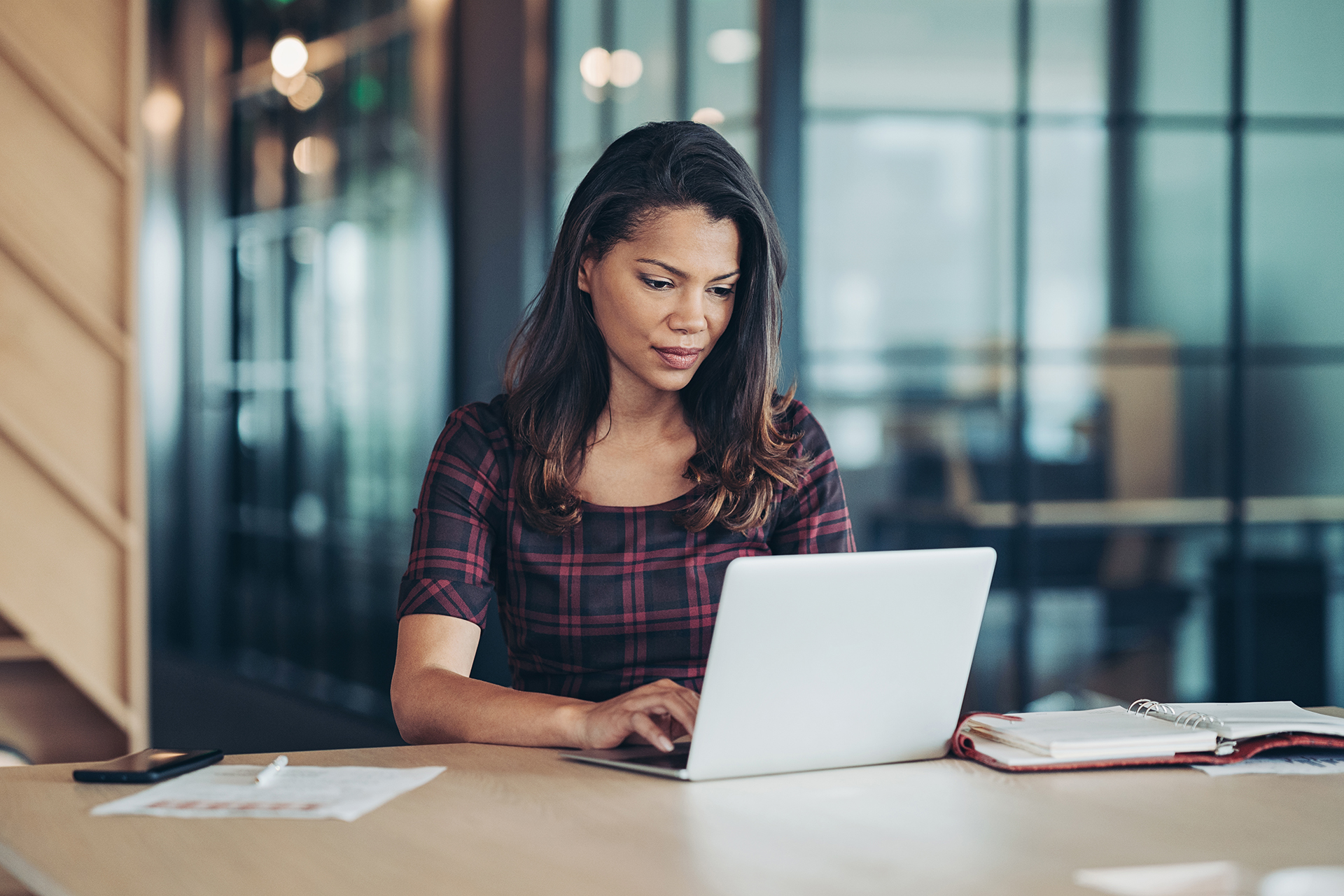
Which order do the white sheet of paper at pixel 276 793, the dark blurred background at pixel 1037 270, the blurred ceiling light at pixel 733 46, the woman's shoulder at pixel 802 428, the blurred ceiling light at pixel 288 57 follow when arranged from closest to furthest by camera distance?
1. the white sheet of paper at pixel 276 793
2. the woman's shoulder at pixel 802 428
3. the blurred ceiling light at pixel 733 46
4. the dark blurred background at pixel 1037 270
5. the blurred ceiling light at pixel 288 57

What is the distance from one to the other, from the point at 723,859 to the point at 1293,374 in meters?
3.05

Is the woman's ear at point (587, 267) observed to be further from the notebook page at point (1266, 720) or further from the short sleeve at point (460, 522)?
the notebook page at point (1266, 720)

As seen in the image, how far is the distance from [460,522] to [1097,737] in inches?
32.3

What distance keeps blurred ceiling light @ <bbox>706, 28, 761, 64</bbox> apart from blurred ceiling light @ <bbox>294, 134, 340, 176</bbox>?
6.45ft

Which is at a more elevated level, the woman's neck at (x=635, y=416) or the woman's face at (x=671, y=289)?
the woman's face at (x=671, y=289)

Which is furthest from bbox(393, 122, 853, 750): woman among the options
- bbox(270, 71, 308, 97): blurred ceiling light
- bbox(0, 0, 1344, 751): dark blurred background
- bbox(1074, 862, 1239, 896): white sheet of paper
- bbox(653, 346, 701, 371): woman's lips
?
bbox(270, 71, 308, 97): blurred ceiling light

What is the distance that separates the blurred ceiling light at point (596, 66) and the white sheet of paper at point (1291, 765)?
2.68 meters

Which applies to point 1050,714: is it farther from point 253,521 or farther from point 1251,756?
point 253,521

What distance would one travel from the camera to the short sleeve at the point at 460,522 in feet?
5.23

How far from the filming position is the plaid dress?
167 cm

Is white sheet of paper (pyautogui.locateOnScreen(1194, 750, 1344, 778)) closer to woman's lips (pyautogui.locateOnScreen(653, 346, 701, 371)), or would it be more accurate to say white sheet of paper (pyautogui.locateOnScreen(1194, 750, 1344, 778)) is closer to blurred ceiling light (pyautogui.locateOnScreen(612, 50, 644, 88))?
woman's lips (pyautogui.locateOnScreen(653, 346, 701, 371))

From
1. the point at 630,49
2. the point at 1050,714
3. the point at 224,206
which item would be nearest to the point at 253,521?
the point at 224,206

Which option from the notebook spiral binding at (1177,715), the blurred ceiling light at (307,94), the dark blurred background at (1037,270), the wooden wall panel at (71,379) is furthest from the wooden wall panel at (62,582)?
the blurred ceiling light at (307,94)

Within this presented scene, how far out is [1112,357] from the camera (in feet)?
11.5
